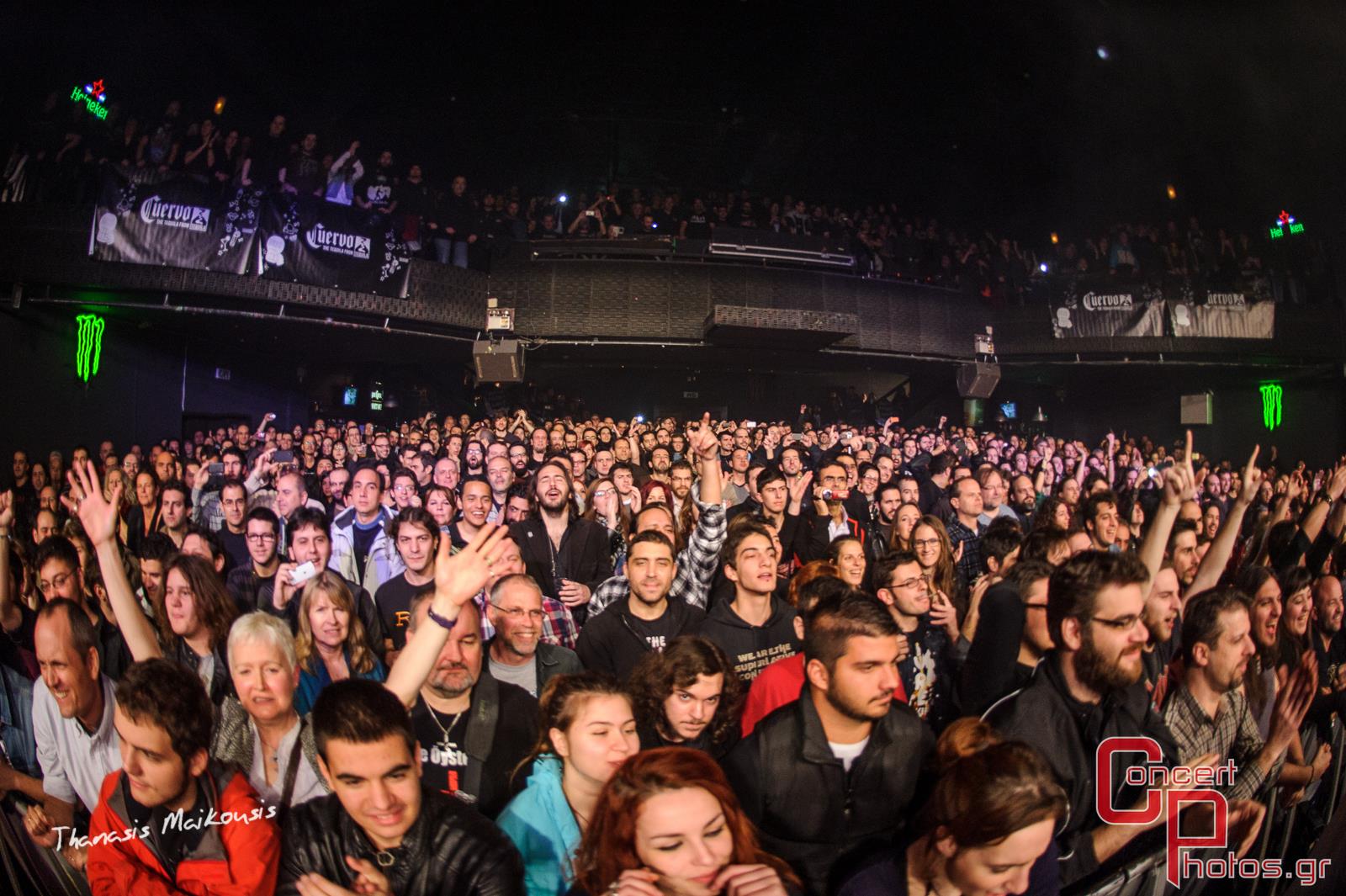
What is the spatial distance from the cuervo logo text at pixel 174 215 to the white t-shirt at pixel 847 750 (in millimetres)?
10856

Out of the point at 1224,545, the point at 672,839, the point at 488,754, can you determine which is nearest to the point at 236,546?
the point at 488,754

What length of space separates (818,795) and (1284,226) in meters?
13.1

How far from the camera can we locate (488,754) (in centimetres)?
234

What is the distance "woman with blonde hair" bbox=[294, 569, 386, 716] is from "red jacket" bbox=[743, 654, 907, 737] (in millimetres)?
1462

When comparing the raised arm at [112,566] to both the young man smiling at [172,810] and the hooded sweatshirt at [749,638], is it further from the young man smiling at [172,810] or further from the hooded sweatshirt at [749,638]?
the hooded sweatshirt at [749,638]

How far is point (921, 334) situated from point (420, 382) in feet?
33.0

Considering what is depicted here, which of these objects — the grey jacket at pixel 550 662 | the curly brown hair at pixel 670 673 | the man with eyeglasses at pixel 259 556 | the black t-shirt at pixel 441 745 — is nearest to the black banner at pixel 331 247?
the man with eyeglasses at pixel 259 556

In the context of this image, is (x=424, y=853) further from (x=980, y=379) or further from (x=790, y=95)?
(x=790, y=95)

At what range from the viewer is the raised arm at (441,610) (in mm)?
2113

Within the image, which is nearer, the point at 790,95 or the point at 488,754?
the point at 488,754

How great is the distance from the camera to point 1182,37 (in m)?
6.91

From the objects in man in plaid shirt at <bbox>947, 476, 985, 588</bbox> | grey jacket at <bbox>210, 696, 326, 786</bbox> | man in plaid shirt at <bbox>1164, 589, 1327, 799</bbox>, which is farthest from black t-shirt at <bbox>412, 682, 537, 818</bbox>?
man in plaid shirt at <bbox>947, 476, 985, 588</bbox>

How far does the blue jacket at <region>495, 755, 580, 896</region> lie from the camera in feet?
6.38

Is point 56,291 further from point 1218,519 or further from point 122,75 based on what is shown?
point 1218,519
